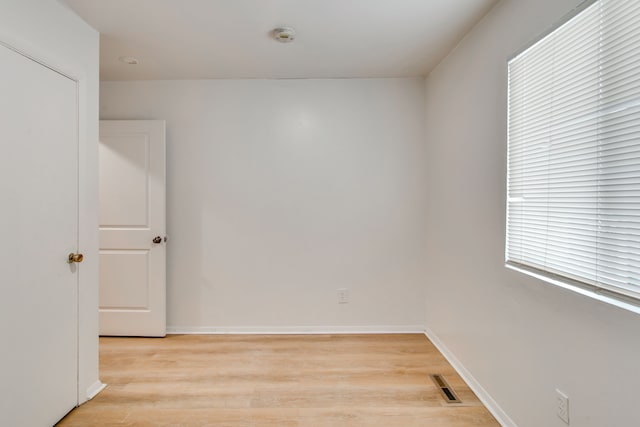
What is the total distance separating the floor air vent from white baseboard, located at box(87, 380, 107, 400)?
233 centimetres

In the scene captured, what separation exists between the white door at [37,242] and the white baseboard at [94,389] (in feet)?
0.38

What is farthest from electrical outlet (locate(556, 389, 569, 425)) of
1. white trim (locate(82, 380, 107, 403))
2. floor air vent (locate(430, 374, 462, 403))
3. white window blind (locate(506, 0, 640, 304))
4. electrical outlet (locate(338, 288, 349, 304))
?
white trim (locate(82, 380, 107, 403))

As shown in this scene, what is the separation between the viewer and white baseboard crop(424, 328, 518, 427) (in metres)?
1.94

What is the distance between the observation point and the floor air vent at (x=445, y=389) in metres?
2.19

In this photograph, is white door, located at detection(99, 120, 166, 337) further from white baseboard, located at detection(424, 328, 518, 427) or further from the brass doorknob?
white baseboard, located at detection(424, 328, 518, 427)

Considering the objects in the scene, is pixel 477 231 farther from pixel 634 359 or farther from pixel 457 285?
pixel 634 359

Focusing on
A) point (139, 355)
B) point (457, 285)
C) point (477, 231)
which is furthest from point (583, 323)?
point (139, 355)

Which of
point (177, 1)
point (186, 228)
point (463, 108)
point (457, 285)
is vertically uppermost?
point (177, 1)

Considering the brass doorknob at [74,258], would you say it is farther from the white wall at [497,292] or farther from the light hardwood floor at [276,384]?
the white wall at [497,292]

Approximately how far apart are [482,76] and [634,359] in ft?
5.77

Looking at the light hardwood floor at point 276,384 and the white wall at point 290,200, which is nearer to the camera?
the light hardwood floor at point 276,384

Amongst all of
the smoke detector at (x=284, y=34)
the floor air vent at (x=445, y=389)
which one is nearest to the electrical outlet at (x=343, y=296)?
the floor air vent at (x=445, y=389)

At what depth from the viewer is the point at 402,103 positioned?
3311 mm

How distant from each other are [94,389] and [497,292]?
2697 millimetres
